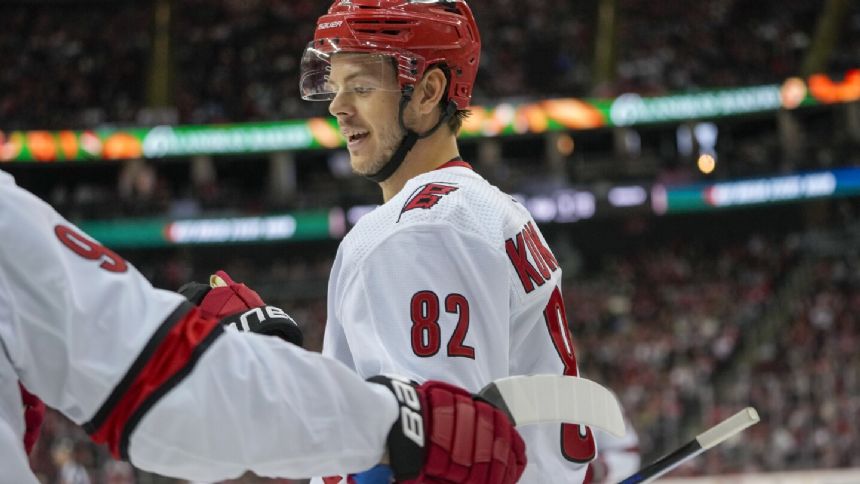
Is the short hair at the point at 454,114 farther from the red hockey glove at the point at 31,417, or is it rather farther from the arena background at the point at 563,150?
the arena background at the point at 563,150

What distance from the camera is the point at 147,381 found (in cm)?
125

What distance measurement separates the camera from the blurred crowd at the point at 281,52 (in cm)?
2181

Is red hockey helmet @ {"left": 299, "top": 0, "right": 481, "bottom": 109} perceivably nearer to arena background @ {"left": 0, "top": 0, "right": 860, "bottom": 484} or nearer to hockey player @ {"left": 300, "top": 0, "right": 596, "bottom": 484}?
hockey player @ {"left": 300, "top": 0, "right": 596, "bottom": 484}

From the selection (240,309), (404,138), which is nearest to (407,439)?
(240,309)

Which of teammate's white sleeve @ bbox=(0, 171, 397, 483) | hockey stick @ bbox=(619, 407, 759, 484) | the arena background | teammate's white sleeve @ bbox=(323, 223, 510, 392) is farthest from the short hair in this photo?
the arena background

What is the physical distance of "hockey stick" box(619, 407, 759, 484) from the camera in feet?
5.89

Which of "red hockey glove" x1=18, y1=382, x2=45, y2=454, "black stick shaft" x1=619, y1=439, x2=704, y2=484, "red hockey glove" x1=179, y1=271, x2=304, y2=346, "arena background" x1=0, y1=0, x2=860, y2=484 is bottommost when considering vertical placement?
"arena background" x1=0, y1=0, x2=860, y2=484

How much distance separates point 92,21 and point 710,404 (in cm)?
1702

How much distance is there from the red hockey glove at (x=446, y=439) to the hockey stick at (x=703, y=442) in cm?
51

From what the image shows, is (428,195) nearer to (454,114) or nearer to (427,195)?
(427,195)

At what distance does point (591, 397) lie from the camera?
161 cm

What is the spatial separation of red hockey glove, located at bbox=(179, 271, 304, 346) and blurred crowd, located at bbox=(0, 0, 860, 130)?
19.3 m

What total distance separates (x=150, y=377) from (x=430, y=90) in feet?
4.11

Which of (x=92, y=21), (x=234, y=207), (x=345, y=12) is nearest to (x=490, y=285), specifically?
(x=345, y=12)
